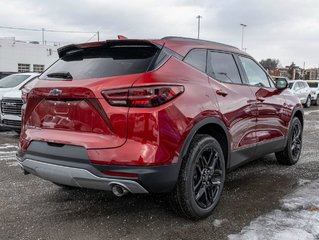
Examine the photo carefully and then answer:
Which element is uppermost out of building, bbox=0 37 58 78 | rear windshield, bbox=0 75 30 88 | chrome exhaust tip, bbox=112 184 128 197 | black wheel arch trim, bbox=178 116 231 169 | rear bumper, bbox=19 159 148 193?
building, bbox=0 37 58 78

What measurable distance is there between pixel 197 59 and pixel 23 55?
128ft

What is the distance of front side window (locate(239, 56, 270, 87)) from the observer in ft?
16.2

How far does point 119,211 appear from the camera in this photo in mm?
3979

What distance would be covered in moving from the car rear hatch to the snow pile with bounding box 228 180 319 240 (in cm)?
149

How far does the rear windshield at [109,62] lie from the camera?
10.9ft

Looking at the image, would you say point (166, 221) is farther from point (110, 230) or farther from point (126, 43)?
point (126, 43)

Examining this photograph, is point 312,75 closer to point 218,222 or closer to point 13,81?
point 13,81

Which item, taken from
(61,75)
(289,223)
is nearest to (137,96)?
(61,75)

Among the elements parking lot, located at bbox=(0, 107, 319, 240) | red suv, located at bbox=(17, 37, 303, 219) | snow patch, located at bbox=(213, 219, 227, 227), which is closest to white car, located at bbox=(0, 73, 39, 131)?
parking lot, located at bbox=(0, 107, 319, 240)

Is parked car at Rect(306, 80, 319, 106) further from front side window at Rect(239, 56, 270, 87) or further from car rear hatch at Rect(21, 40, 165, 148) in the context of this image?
car rear hatch at Rect(21, 40, 165, 148)

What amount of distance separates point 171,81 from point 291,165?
3784 mm

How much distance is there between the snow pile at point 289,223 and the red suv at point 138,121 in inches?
19.5

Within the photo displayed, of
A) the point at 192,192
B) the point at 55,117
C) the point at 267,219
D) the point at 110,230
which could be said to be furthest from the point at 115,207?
the point at 267,219

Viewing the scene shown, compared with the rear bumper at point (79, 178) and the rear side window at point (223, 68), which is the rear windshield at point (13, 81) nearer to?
the rear side window at point (223, 68)
